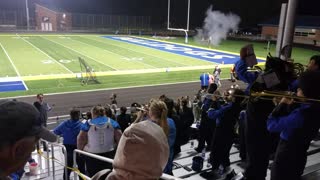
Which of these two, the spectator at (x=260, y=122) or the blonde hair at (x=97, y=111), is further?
the blonde hair at (x=97, y=111)

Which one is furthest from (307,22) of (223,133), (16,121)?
(16,121)

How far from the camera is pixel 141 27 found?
199 ft

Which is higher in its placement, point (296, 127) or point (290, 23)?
point (290, 23)

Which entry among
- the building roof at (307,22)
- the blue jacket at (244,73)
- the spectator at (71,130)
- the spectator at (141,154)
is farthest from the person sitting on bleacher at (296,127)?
the building roof at (307,22)

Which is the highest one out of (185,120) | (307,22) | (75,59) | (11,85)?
(307,22)

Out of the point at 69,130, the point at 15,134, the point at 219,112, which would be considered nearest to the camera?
the point at 15,134

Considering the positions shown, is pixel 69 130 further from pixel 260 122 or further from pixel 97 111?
pixel 260 122

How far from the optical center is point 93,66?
23391 millimetres

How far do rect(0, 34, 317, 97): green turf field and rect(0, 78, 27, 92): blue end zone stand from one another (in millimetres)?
359

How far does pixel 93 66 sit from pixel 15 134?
22379 mm

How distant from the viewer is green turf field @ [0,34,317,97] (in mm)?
18656

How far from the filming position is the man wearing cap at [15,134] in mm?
1455

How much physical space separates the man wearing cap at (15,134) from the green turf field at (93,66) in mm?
15302

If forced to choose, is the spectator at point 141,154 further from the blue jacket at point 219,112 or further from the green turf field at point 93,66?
the green turf field at point 93,66
